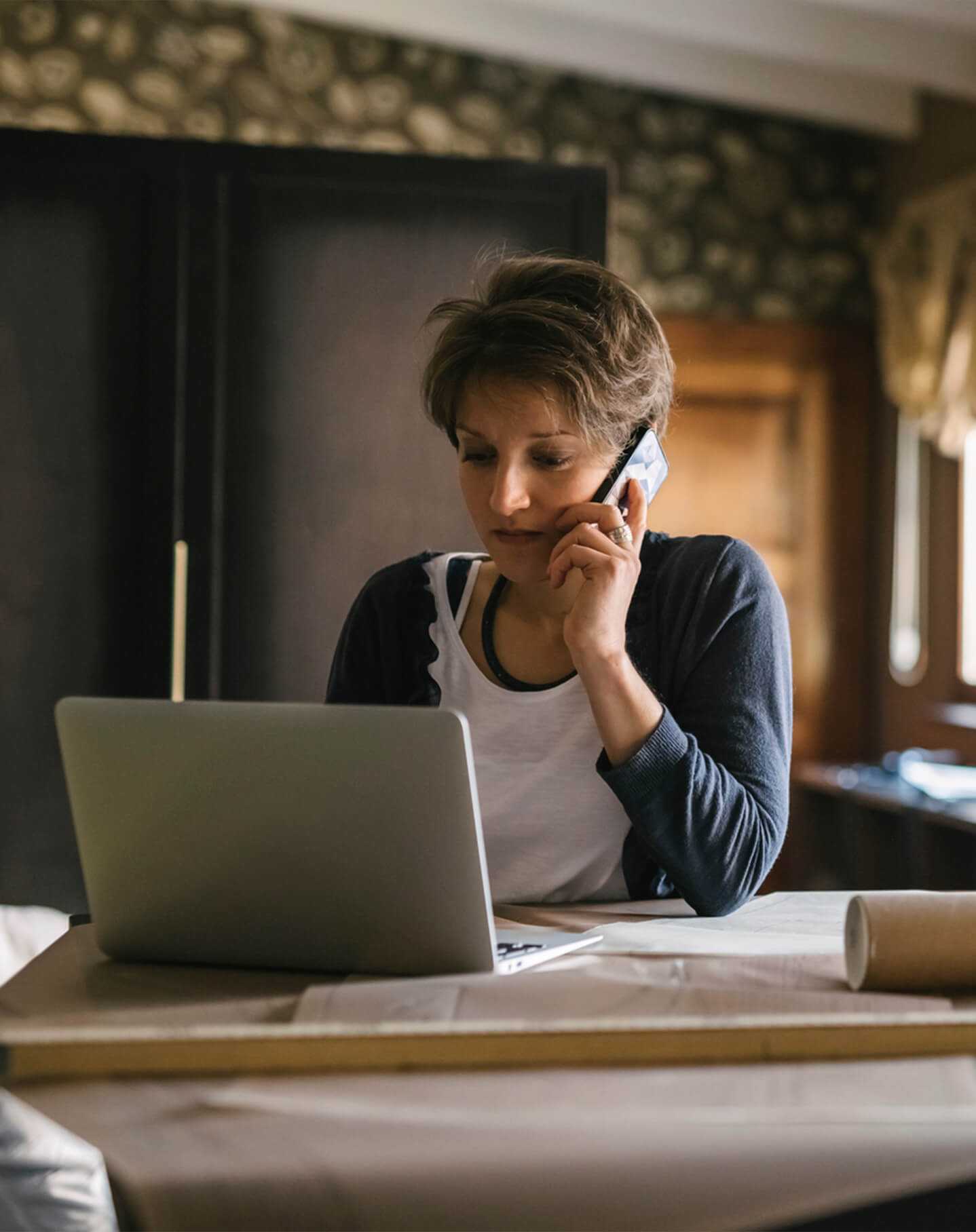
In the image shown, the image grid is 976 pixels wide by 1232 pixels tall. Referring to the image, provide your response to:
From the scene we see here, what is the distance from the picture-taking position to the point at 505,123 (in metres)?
4.45

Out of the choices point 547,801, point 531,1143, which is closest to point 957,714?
point 547,801

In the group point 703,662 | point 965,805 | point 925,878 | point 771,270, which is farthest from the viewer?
point 771,270

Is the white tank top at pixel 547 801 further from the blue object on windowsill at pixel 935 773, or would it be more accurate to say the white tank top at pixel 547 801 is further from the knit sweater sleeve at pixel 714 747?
the blue object on windowsill at pixel 935 773

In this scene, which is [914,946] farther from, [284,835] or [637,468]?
[637,468]

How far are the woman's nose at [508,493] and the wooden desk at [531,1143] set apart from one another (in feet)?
2.26

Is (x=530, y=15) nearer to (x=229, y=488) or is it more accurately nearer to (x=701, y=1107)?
(x=229, y=488)

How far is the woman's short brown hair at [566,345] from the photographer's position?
4.71 ft

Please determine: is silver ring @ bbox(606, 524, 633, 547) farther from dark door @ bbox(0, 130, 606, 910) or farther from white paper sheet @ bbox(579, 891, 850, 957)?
dark door @ bbox(0, 130, 606, 910)

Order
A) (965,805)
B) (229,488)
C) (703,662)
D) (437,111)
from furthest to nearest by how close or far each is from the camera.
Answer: (437,111)
(965,805)
(229,488)
(703,662)

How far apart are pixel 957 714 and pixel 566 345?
3.25 meters

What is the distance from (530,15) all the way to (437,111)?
40cm

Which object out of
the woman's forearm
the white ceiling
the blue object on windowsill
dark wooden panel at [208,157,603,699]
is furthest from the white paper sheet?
the white ceiling

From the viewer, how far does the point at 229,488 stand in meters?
2.57

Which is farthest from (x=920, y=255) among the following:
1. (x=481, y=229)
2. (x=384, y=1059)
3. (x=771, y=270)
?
(x=384, y=1059)
